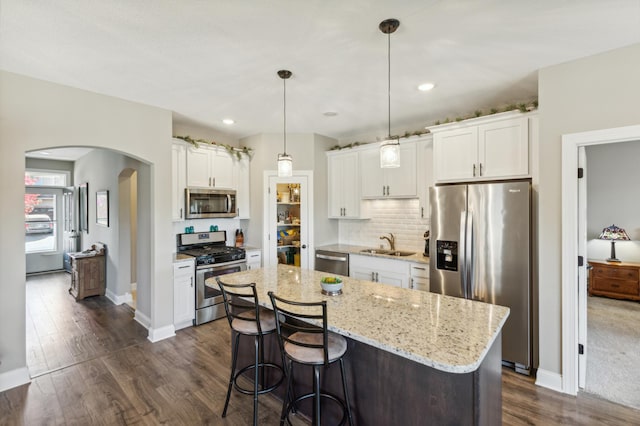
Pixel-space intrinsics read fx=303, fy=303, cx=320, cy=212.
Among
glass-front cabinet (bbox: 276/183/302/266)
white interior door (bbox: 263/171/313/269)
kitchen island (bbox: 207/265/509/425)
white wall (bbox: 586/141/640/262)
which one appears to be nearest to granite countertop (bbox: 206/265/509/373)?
kitchen island (bbox: 207/265/509/425)

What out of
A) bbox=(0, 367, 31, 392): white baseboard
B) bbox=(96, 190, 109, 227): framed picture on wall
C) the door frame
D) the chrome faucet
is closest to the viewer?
the door frame

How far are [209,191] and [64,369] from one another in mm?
2533

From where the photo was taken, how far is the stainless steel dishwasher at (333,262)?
14.8 feet

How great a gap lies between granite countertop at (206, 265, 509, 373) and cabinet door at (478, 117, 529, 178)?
5.74 ft

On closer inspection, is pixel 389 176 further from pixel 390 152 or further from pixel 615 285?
pixel 615 285

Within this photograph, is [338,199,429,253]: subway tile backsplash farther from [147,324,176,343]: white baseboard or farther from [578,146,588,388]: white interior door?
[147,324,176,343]: white baseboard

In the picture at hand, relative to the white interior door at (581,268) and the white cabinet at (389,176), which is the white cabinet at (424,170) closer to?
the white cabinet at (389,176)

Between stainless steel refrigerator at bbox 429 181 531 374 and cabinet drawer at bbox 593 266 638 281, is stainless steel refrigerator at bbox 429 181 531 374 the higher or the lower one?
the higher one

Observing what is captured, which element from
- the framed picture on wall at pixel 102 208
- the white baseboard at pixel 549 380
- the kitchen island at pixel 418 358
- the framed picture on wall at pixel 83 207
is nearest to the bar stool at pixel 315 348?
the kitchen island at pixel 418 358

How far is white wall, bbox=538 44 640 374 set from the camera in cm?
239

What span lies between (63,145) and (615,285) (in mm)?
8077

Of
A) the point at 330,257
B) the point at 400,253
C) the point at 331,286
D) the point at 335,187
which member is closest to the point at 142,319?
the point at 330,257

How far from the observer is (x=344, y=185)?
492cm

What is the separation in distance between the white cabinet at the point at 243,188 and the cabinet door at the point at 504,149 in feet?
11.1
